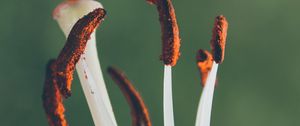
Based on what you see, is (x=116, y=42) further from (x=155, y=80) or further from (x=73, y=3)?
(x=73, y=3)

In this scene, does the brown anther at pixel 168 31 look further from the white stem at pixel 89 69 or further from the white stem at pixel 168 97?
the white stem at pixel 89 69

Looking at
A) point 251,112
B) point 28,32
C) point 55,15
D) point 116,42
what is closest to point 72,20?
point 55,15

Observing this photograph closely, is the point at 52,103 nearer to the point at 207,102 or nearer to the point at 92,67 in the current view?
the point at 92,67

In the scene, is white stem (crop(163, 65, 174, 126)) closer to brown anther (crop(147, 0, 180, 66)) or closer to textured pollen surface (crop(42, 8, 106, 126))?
brown anther (crop(147, 0, 180, 66))

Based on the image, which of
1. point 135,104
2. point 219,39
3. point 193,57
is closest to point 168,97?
point 135,104

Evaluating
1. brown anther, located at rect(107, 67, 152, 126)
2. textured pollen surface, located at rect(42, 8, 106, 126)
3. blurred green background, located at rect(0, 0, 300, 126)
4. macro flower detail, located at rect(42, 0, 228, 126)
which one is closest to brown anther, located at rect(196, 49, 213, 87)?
macro flower detail, located at rect(42, 0, 228, 126)

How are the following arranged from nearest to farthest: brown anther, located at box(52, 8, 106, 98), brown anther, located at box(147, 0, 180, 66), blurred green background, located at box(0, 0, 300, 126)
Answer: brown anther, located at box(52, 8, 106, 98) < brown anther, located at box(147, 0, 180, 66) < blurred green background, located at box(0, 0, 300, 126)

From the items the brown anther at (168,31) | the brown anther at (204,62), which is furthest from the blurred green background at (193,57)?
the brown anther at (168,31)

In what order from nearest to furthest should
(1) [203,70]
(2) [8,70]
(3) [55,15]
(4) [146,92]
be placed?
(3) [55,15] → (1) [203,70] → (2) [8,70] → (4) [146,92]
